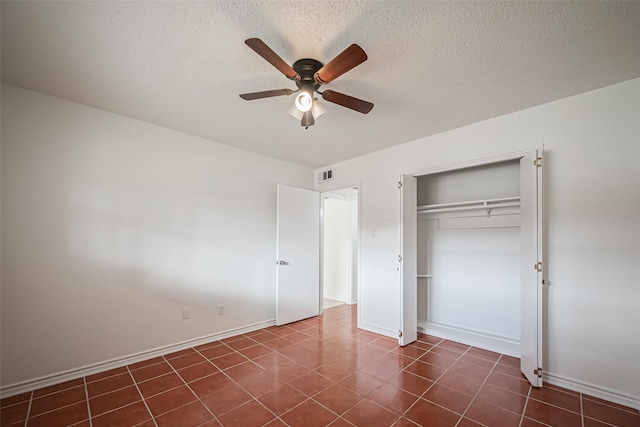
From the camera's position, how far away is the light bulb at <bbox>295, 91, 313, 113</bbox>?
1.92 meters

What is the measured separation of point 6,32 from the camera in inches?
66.2

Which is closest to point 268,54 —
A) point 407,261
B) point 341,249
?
point 407,261

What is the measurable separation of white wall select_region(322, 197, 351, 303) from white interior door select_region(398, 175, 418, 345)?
213 cm

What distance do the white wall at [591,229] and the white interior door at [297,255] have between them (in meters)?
2.75

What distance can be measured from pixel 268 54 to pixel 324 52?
0.50m

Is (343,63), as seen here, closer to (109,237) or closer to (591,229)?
(591,229)

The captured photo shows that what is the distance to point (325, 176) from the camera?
4691 millimetres

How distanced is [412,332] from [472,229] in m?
1.53

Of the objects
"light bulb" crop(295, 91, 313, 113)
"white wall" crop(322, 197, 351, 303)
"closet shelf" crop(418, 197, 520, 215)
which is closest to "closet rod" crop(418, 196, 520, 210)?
"closet shelf" crop(418, 197, 520, 215)

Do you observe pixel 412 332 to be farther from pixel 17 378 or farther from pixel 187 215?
pixel 17 378

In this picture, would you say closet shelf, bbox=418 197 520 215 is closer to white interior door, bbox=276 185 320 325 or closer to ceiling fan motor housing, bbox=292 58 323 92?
white interior door, bbox=276 185 320 325

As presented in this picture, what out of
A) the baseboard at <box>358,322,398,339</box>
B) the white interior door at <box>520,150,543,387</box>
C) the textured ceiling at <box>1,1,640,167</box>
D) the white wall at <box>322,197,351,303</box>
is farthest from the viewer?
the white wall at <box>322,197,351,303</box>

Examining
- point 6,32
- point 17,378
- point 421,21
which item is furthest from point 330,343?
point 6,32

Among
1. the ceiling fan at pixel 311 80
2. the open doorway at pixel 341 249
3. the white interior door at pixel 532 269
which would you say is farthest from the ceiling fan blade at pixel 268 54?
the open doorway at pixel 341 249
